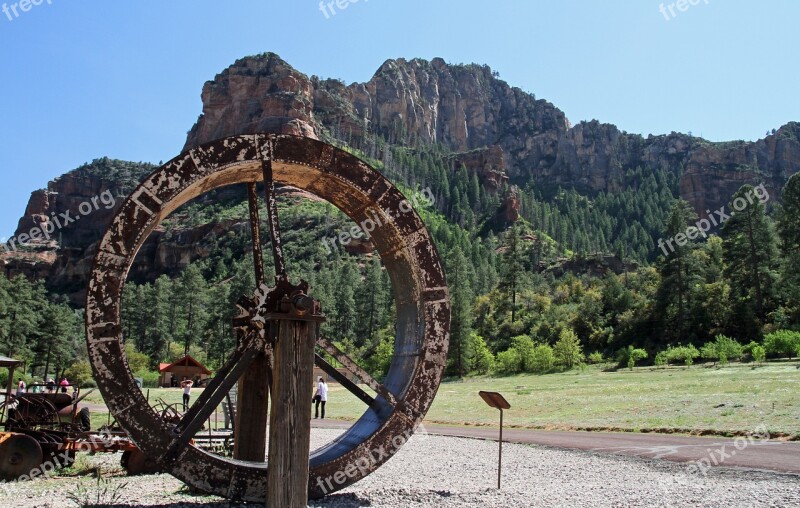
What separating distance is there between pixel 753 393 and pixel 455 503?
Result: 58.9 ft

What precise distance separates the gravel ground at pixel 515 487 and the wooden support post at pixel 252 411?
30.1 inches

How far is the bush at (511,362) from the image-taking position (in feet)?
181

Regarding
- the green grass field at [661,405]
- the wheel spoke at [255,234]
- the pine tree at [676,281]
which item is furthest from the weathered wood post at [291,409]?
the pine tree at [676,281]

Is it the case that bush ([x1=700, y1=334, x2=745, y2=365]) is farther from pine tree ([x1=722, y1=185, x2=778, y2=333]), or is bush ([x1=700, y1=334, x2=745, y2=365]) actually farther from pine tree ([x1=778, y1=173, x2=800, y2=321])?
pine tree ([x1=778, y1=173, x2=800, y2=321])

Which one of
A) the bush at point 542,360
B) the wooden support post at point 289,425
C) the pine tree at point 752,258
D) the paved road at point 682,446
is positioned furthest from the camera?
the bush at point 542,360

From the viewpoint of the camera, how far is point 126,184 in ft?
620

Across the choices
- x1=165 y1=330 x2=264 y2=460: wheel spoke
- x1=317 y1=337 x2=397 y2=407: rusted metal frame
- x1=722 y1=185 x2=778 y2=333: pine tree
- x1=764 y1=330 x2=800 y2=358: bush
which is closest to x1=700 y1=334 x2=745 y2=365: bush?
→ x1=764 y1=330 x2=800 y2=358: bush

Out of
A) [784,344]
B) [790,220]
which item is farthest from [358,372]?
[790,220]

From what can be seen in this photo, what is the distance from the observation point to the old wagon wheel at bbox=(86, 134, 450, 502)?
7.91 meters

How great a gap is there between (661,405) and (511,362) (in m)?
33.1

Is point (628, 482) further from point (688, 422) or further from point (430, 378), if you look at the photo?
point (688, 422)

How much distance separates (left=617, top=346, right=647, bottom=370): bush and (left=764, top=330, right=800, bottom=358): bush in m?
8.63

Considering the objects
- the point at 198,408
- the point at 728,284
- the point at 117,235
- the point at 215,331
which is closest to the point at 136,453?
the point at 198,408

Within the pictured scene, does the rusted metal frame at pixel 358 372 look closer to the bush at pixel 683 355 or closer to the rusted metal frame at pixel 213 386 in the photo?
the rusted metal frame at pixel 213 386
